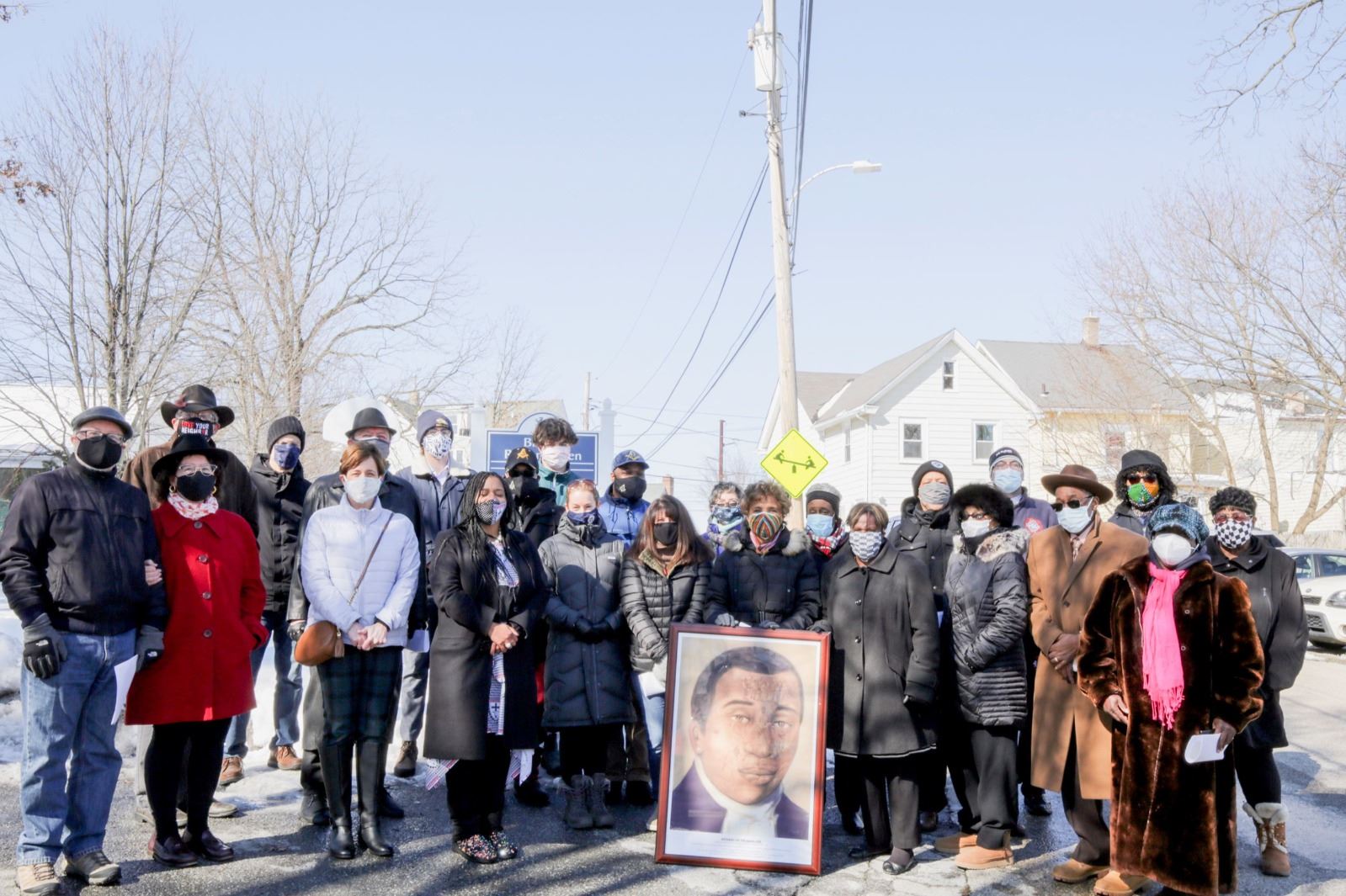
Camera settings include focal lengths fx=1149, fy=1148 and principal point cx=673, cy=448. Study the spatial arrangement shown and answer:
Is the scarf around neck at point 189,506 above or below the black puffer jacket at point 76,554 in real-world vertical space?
above

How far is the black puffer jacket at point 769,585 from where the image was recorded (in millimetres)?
6656

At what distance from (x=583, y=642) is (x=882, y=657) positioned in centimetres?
181

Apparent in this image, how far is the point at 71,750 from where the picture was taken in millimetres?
5406

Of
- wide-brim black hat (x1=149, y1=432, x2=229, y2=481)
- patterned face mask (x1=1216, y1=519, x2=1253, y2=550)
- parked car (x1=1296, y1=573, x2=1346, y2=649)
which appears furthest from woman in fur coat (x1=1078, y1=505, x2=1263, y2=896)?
parked car (x1=1296, y1=573, x2=1346, y2=649)

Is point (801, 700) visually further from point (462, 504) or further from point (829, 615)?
point (462, 504)

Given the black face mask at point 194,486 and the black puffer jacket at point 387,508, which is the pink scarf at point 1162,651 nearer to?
the black puffer jacket at point 387,508

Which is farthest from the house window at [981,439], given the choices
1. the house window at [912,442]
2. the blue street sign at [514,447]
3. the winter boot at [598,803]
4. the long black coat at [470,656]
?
the long black coat at [470,656]

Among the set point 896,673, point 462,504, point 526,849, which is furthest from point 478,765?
point 896,673

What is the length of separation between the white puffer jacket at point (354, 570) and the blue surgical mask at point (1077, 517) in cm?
358

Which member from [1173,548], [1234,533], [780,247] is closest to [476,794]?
[1173,548]

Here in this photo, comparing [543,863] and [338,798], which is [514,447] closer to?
[338,798]

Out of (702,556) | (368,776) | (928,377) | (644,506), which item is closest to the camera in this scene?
(368,776)

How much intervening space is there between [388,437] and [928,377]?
111 feet

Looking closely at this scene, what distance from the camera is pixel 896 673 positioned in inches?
245
